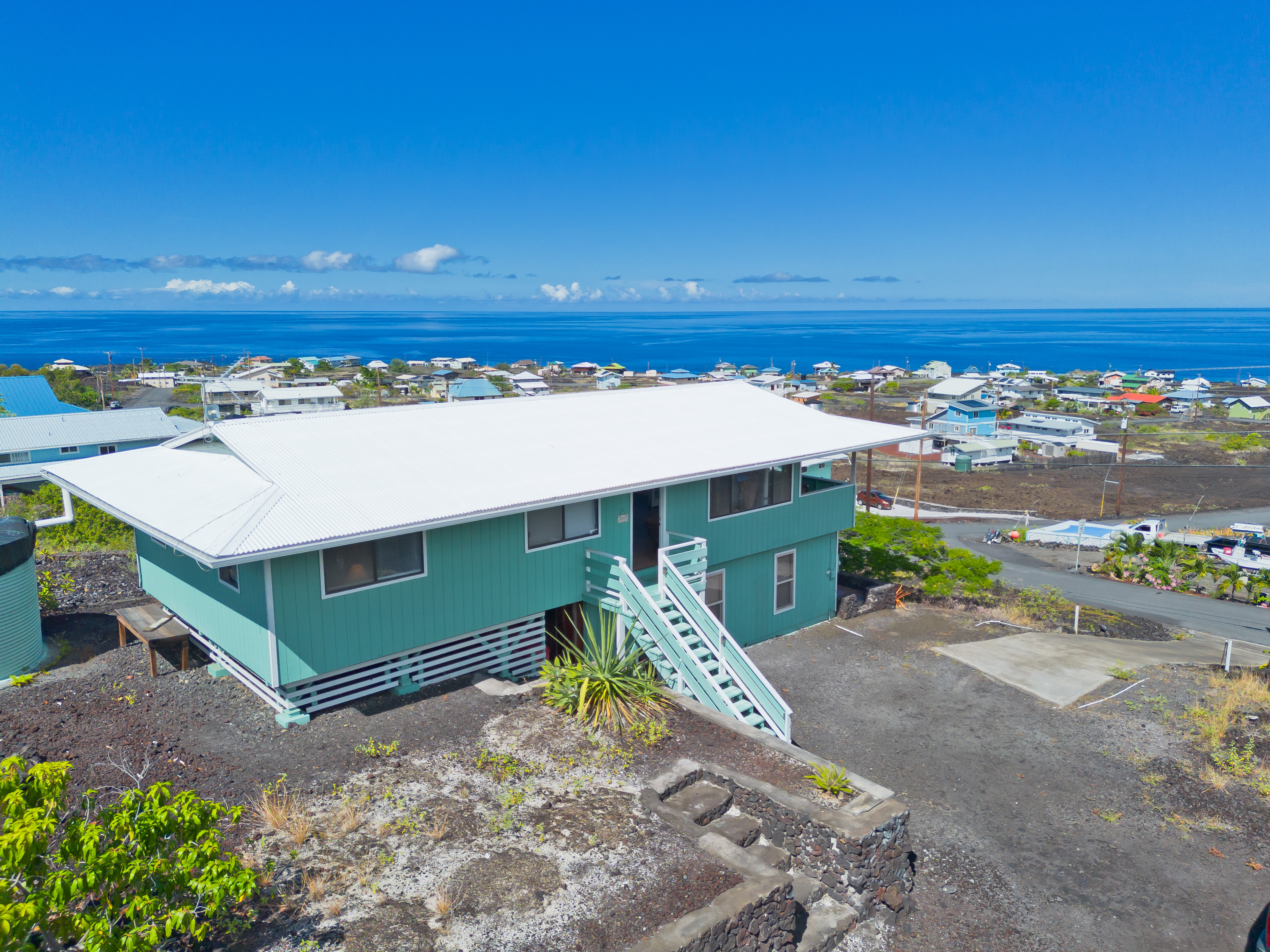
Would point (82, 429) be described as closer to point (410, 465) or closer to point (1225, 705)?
point (410, 465)

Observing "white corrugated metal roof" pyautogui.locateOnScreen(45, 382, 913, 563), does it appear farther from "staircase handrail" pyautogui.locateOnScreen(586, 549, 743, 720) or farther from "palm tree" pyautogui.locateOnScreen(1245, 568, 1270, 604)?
"palm tree" pyautogui.locateOnScreen(1245, 568, 1270, 604)

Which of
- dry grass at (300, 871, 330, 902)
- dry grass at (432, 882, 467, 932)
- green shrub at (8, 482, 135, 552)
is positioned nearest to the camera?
dry grass at (432, 882, 467, 932)

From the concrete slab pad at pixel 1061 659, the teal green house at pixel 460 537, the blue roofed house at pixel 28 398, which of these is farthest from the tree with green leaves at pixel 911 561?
the blue roofed house at pixel 28 398

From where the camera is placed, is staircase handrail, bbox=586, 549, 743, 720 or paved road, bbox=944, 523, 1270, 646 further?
paved road, bbox=944, 523, 1270, 646

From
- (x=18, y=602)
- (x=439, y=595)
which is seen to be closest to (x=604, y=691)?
(x=439, y=595)

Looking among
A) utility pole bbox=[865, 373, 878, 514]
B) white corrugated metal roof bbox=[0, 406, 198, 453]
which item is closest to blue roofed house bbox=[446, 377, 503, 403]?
utility pole bbox=[865, 373, 878, 514]

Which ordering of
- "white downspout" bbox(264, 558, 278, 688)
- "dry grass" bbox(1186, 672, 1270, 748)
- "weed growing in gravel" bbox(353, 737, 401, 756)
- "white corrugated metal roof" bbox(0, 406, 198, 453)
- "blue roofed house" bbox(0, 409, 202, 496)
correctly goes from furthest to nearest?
"white corrugated metal roof" bbox(0, 406, 198, 453)
"blue roofed house" bbox(0, 409, 202, 496)
"dry grass" bbox(1186, 672, 1270, 748)
"white downspout" bbox(264, 558, 278, 688)
"weed growing in gravel" bbox(353, 737, 401, 756)

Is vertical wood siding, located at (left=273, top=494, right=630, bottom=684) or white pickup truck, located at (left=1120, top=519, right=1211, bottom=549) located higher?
vertical wood siding, located at (left=273, top=494, right=630, bottom=684)
